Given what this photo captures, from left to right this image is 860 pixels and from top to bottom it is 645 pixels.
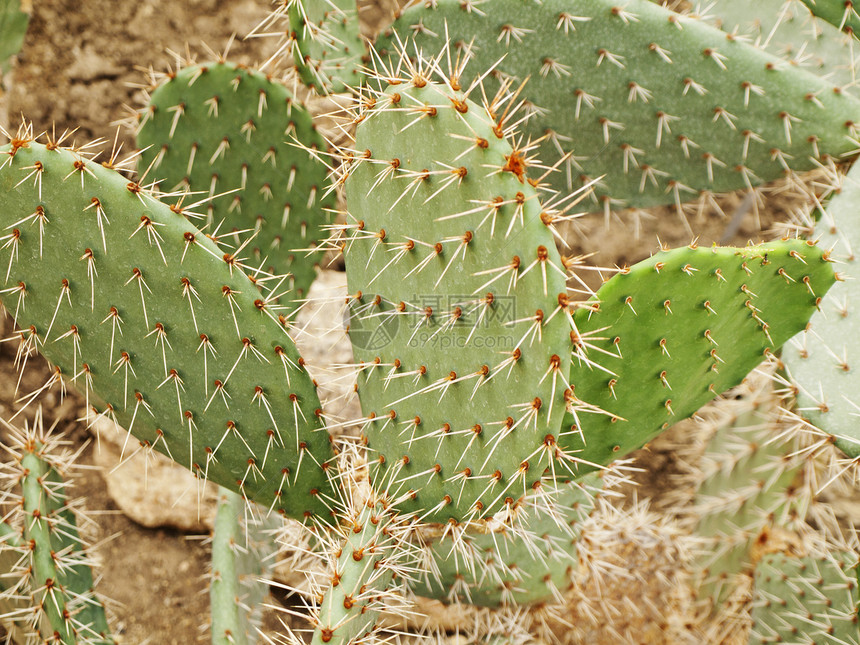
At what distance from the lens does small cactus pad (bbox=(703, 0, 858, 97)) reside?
1.62 metres

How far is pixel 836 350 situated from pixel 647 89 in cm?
65

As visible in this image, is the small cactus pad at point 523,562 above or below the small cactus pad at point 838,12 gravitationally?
below

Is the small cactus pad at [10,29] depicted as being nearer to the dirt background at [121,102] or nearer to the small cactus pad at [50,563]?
the dirt background at [121,102]

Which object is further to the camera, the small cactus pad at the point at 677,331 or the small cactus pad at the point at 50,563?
the small cactus pad at the point at 50,563

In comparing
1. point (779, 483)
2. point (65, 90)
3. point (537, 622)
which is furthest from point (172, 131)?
point (779, 483)

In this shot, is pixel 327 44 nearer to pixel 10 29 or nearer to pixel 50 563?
pixel 10 29

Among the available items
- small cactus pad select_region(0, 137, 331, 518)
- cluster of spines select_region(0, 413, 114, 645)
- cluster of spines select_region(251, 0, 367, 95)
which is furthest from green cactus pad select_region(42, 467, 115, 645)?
cluster of spines select_region(251, 0, 367, 95)

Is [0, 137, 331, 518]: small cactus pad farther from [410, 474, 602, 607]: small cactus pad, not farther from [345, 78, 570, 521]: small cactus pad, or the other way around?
[410, 474, 602, 607]: small cactus pad

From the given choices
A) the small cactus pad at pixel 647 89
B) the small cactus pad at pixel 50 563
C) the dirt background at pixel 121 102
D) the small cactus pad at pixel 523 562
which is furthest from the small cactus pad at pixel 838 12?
the small cactus pad at pixel 50 563

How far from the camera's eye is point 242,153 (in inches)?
56.8

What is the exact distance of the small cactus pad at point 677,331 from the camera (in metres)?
0.94

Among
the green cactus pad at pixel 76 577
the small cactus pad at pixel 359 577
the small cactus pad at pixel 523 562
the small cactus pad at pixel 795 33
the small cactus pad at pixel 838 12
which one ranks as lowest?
the green cactus pad at pixel 76 577

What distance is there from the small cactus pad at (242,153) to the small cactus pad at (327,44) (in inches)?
3.5

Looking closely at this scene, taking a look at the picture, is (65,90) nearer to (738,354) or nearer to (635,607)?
(738,354)
